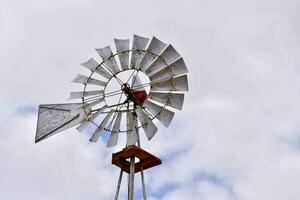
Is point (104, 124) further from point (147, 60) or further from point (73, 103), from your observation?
point (147, 60)

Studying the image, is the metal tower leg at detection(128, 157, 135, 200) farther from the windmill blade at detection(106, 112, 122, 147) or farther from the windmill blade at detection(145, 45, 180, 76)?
the windmill blade at detection(145, 45, 180, 76)

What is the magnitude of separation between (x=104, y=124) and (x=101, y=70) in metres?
1.43

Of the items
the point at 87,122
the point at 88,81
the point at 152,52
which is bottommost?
the point at 87,122

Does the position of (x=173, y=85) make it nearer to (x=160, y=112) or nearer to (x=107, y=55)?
(x=160, y=112)

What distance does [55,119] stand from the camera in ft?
45.2

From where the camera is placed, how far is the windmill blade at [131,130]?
13.0m

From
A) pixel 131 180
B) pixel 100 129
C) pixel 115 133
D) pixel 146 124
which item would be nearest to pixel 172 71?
pixel 146 124

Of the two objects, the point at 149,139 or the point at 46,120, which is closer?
the point at 149,139

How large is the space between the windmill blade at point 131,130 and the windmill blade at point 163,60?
48.9 inches

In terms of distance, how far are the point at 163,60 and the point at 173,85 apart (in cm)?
69

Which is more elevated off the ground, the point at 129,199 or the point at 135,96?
the point at 135,96

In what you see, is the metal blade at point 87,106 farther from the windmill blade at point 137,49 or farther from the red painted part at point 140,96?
the windmill blade at point 137,49

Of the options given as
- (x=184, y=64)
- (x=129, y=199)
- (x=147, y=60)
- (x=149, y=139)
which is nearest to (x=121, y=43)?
(x=147, y=60)

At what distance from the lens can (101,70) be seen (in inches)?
535
